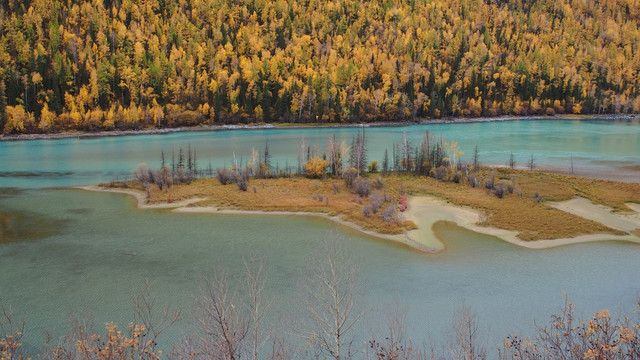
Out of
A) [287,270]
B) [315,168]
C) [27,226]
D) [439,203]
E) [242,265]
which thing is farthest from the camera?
[315,168]

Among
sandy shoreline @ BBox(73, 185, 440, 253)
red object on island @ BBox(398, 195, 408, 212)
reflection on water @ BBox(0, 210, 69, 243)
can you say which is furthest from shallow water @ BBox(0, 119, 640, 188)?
red object on island @ BBox(398, 195, 408, 212)

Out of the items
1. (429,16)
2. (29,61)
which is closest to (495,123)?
(429,16)

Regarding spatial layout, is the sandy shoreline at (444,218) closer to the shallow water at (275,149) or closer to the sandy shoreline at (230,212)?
the sandy shoreline at (230,212)

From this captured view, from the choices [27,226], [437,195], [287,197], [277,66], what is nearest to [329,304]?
[287,197]

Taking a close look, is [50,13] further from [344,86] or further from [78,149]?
[344,86]

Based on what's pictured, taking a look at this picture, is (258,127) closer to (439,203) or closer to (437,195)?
(437,195)
